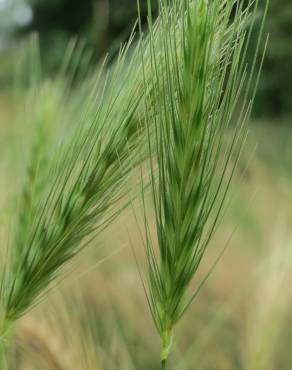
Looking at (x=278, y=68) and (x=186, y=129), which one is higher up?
(x=278, y=68)

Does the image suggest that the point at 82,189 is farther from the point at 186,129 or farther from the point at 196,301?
the point at 196,301

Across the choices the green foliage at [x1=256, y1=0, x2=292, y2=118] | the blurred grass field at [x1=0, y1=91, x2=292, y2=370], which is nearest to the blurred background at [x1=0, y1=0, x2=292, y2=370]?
the blurred grass field at [x1=0, y1=91, x2=292, y2=370]

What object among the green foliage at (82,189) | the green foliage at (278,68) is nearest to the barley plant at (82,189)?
the green foliage at (82,189)

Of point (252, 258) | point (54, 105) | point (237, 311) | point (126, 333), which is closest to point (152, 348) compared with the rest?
point (126, 333)

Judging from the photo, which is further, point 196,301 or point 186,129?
point 196,301

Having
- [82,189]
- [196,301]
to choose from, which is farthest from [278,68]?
[82,189]

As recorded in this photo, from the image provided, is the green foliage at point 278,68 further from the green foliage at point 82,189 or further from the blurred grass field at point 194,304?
the green foliage at point 82,189

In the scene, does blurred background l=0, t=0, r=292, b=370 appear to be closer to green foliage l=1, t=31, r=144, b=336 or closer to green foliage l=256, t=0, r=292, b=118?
green foliage l=1, t=31, r=144, b=336
